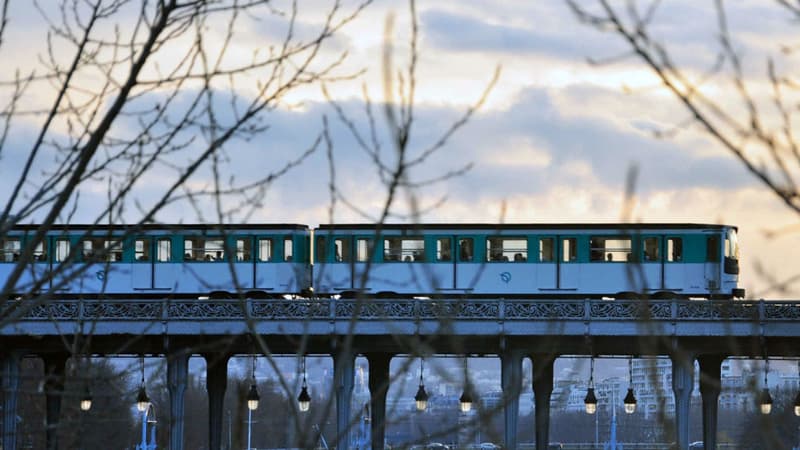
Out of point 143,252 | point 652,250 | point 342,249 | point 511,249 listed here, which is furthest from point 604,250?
point 143,252

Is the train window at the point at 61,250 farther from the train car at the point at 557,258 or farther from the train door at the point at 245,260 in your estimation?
the train car at the point at 557,258

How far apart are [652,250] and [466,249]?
4550 mm

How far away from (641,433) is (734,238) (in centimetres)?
10735

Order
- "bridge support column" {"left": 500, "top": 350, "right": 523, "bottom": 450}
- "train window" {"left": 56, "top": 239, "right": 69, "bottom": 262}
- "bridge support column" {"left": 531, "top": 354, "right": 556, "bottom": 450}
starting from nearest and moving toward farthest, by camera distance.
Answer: "bridge support column" {"left": 500, "top": 350, "right": 523, "bottom": 450} < "bridge support column" {"left": 531, "top": 354, "right": 556, "bottom": 450} < "train window" {"left": 56, "top": 239, "right": 69, "bottom": 262}

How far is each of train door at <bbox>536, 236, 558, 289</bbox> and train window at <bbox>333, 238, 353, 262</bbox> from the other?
15.4 feet

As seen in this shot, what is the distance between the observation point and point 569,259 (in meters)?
37.6

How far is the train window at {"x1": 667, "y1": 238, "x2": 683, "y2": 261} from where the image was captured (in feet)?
123

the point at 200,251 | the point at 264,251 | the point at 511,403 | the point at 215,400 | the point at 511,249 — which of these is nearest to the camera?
the point at 511,403

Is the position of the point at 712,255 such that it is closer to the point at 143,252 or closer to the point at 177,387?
the point at 177,387

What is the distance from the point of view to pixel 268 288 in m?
38.0

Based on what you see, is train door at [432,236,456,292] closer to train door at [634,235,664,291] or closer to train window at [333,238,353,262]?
train window at [333,238,353,262]

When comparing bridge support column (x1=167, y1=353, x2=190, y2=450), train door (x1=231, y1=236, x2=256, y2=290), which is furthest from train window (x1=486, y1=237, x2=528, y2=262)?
bridge support column (x1=167, y1=353, x2=190, y2=450)

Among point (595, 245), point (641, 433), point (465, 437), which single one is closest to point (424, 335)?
point (595, 245)

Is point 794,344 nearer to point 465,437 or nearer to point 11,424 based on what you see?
point 11,424
